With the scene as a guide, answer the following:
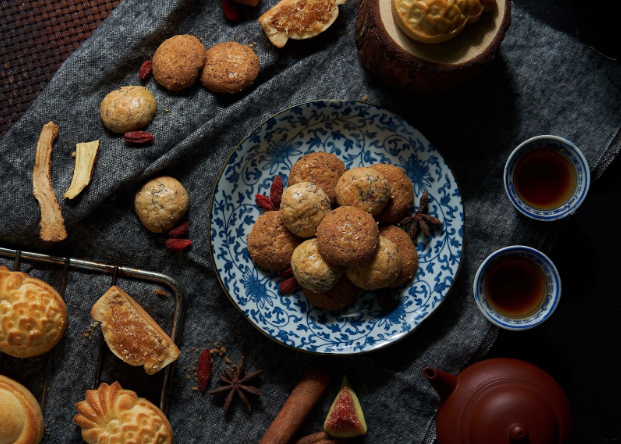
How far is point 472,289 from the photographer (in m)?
2.28

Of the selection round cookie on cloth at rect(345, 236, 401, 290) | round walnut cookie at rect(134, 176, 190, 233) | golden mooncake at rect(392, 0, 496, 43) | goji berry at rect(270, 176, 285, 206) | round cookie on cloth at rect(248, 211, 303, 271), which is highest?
golden mooncake at rect(392, 0, 496, 43)

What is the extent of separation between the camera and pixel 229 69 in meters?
2.18

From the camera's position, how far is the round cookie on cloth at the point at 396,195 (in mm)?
2148

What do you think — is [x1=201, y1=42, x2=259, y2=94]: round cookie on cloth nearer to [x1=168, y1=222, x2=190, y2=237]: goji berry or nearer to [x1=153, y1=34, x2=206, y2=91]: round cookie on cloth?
[x1=153, y1=34, x2=206, y2=91]: round cookie on cloth

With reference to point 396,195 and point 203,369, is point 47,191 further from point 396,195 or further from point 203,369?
point 396,195

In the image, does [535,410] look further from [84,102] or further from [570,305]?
[84,102]

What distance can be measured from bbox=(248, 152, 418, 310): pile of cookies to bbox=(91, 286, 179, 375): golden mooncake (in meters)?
0.53

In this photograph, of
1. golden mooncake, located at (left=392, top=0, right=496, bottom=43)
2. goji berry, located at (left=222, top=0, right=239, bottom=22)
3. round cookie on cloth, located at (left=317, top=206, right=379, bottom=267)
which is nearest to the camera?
golden mooncake, located at (left=392, top=0, right=496, bottom=43)

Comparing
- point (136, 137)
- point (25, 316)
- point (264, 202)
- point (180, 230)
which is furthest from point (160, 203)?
point (25, 316)

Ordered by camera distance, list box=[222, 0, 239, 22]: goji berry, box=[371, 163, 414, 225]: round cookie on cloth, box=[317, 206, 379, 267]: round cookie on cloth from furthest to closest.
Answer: box=[222, 0, 239, 22]: goji berry < box=[371, 163, 414, 225]: round cookie on cloth < box=[317, 206, 379, 267]: round cookie on cloth

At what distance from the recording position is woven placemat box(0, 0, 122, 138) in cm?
227

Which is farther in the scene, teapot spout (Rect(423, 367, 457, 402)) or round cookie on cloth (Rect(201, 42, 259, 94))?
round cookie on cloth (Rect(201, 42, 259, 94))

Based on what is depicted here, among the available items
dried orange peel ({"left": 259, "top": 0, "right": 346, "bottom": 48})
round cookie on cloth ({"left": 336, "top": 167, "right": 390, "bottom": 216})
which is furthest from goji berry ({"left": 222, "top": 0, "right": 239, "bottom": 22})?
round cookie on cloth ({"left": 336, "top": 167, "right": 390, "bottom": 216})

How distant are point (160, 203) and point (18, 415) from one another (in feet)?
3.38
